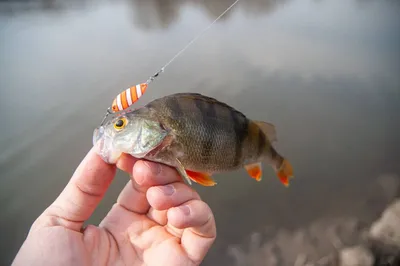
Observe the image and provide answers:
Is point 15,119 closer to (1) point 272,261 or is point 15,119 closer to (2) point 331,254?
(1) point 272,261

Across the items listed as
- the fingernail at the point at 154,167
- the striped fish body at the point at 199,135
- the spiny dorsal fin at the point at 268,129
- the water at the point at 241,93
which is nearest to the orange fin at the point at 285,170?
the spiny dorsal fin at the point at 268,129

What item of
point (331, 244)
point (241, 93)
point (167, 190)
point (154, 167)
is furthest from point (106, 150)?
point (241, 93)

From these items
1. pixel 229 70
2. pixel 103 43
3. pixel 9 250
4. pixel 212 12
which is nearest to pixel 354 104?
pixel 229 70

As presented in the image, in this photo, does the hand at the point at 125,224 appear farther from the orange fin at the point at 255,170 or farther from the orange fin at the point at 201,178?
the orange fin at the point at 255,170

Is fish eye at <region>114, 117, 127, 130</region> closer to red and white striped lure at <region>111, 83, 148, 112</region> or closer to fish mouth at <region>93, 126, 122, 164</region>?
fish mouth at <region>93, 126, 122, 164</region>

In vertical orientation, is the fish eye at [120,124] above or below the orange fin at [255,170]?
above

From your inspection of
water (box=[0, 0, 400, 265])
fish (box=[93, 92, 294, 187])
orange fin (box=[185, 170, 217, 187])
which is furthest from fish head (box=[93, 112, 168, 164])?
water (box=[0, 0, 400, 265])

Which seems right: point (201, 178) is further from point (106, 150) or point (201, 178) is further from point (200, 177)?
point (106, 150)

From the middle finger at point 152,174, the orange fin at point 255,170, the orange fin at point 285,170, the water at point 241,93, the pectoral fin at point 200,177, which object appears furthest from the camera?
the water at point 241,93
